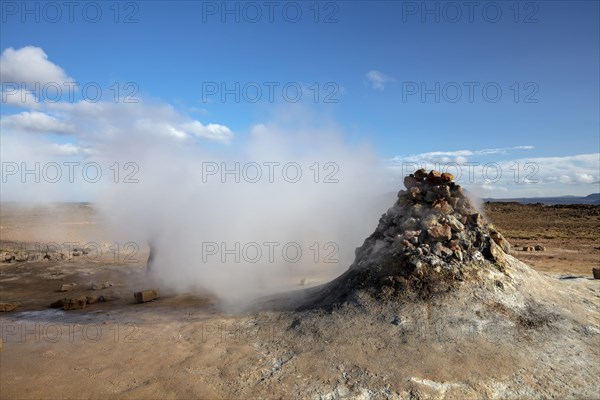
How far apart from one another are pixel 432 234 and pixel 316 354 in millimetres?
2304

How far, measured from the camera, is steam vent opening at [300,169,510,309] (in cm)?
521

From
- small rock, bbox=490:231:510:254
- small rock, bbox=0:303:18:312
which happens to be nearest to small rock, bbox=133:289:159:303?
small rock, bbox=0:303:18:312

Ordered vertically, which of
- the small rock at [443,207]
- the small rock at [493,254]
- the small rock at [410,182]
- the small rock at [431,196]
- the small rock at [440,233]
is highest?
the small rock at [410,182]

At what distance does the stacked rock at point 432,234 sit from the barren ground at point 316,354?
2.17ft

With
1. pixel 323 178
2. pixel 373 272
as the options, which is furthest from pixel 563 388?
pixel 323 178

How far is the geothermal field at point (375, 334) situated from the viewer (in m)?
3.96

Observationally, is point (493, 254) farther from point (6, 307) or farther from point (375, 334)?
point (6, 307)

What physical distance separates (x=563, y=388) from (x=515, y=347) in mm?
625

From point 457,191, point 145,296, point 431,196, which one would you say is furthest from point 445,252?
point 145,296

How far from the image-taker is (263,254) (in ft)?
34.3

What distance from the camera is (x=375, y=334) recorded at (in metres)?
4.69

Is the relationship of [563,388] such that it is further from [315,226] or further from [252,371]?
[315,226]

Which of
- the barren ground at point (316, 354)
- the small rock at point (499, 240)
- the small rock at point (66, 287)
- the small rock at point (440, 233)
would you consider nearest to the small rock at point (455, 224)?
the small rock at point (440, 233)

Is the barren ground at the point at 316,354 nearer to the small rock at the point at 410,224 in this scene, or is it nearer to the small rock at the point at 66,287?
the small rock at the point at 410,224
